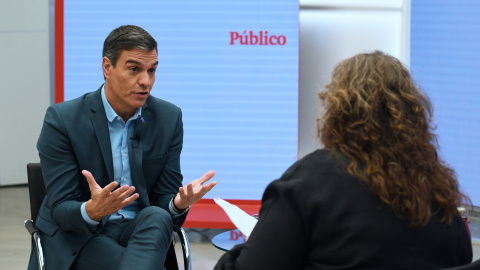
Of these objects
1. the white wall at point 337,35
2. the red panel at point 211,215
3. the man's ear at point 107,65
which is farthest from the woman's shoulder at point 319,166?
the white wall at point 337,35

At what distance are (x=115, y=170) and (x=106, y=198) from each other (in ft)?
1.24

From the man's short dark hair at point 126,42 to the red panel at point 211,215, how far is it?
74.4 inches

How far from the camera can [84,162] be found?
244cm

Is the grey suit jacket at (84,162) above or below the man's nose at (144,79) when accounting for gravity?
below

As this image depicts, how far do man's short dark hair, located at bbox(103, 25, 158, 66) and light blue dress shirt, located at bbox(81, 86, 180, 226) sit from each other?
0.57 ft

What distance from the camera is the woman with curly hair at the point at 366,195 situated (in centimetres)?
136

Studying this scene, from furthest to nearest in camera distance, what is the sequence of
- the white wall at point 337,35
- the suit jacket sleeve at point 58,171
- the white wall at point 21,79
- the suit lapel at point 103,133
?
the white wall at point 21,79 < the white wall at point 337,35 < the suit lapel at point 103,133 < the suit jacket sleeve at point 58,171

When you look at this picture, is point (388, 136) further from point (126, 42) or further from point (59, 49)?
point (59, 49)

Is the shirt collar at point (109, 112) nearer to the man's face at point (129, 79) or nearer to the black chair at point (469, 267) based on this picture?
the man's face at point (129, 79)

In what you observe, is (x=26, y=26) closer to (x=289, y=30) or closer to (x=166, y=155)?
(x=289, y=30)

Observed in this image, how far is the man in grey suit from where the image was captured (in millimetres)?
2256

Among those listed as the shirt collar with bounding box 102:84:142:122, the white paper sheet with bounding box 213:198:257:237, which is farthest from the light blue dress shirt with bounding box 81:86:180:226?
the white paper sheet with bounding box 213:198:257:237

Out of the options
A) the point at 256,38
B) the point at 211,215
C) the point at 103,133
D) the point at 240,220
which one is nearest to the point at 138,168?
the point at 103,133

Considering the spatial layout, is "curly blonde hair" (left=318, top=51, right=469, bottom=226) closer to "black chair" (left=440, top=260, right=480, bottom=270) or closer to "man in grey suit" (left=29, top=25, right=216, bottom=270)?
"black chair" (left=440, top=260, right=480, bottom=270)
